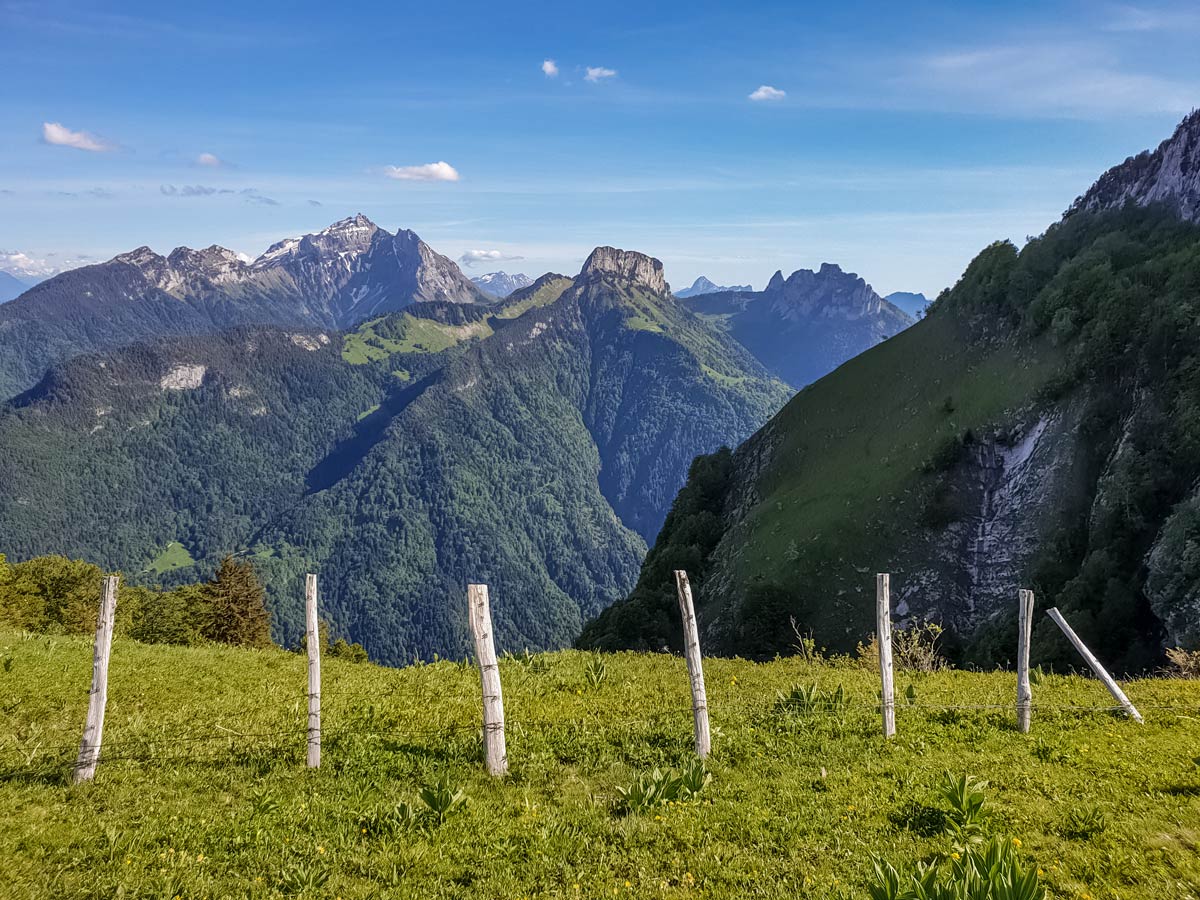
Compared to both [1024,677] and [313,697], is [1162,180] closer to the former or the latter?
[1024,677]

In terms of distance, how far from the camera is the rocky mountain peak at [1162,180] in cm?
7900

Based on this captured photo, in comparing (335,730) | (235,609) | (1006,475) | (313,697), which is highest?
(313,697)

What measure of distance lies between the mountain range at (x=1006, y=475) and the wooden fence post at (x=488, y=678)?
4487 centimetres

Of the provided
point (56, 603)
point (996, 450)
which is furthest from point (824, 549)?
point (56, 603)

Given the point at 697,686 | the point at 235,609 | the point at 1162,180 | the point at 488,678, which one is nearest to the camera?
the point at 488,678

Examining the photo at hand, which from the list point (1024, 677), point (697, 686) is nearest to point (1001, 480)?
point (1024, 677)

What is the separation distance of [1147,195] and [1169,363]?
44.4 metres

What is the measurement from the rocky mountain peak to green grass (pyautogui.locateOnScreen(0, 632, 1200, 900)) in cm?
8807

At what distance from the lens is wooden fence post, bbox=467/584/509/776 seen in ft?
39.9

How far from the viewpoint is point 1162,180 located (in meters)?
83.7

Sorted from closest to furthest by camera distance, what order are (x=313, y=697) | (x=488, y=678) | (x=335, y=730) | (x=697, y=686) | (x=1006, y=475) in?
(x=488, y=678), (x=313, y=697), (x=697, y=686), (x=335, y=730), (x=1006, y=475)

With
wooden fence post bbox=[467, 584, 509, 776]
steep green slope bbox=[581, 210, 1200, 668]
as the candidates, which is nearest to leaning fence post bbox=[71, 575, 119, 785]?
wooden fence post bbox=[467, 584, 509, 776]

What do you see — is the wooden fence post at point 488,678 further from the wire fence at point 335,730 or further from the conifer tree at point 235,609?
the conifer tree at point 235,609

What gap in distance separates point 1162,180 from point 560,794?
10710cm
